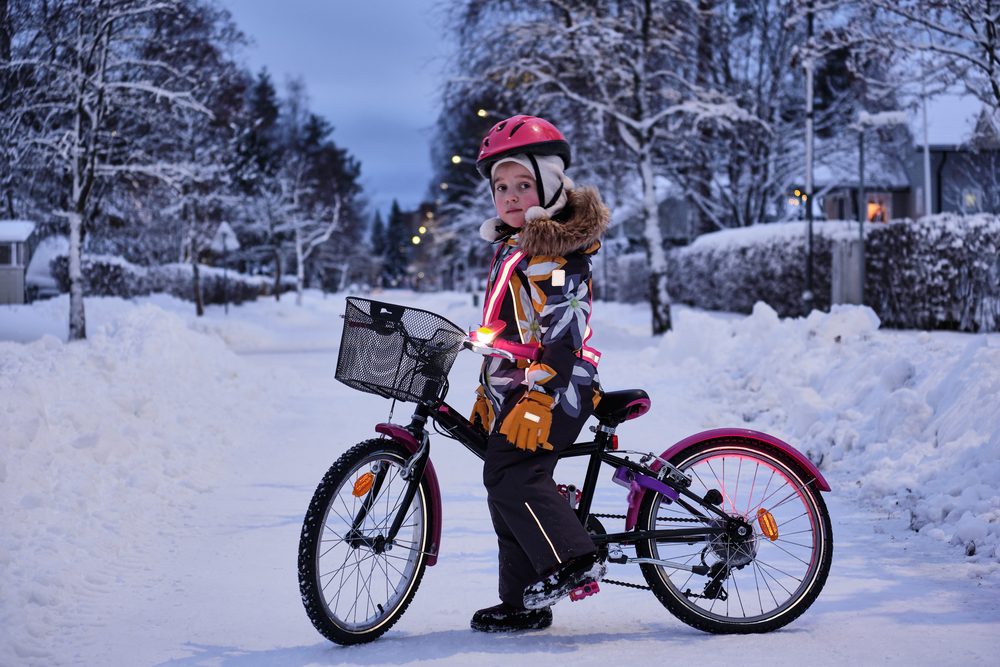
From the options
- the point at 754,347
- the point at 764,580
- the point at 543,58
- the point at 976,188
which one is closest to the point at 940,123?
the point at 976,188

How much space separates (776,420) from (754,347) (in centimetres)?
263

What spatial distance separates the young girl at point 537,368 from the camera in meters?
2.91

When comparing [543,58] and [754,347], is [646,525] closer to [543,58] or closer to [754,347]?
[754,347]

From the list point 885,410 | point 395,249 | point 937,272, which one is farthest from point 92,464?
point 395,249

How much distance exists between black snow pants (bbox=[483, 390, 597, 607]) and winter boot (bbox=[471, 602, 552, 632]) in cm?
28

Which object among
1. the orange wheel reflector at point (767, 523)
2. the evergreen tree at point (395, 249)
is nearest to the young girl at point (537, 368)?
the orange wheel reflector at point (767, 523)

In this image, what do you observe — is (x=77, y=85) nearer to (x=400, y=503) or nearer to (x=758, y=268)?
(x=400, y=503)

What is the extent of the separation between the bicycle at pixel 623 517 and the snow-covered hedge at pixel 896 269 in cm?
1272

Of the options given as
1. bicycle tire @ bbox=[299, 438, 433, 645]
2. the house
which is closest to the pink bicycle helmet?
bicycle tire @ bbox=[299, 438, 433, 645]

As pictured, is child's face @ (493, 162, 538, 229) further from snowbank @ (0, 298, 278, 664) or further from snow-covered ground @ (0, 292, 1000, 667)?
snowbank @ (0, 298, 278, 664)

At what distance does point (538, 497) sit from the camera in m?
3.01

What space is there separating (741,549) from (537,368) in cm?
126

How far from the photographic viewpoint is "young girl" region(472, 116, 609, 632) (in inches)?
114

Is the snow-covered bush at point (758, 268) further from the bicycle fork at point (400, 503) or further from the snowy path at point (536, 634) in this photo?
the bicycle fork at point (400, 503)
